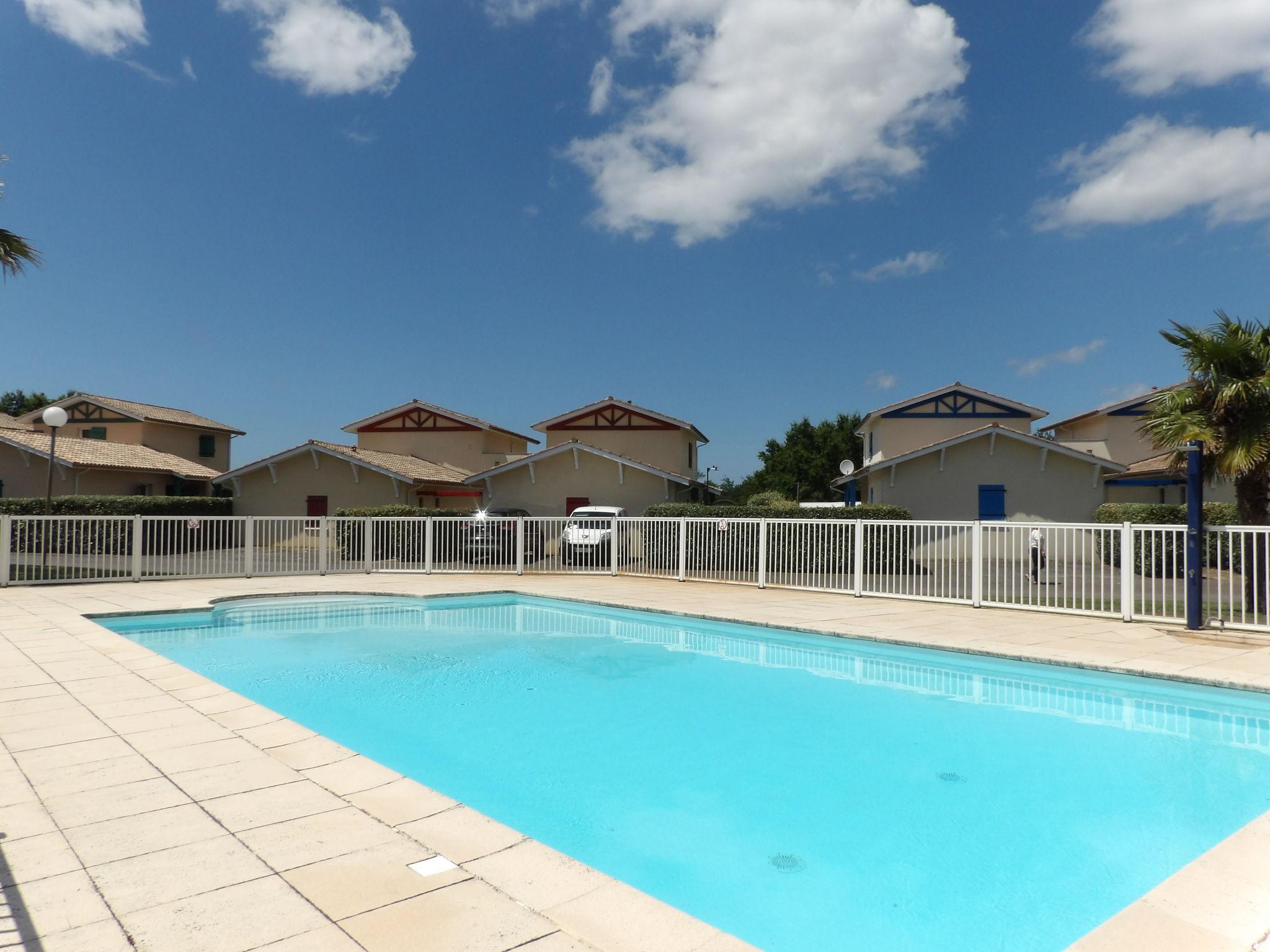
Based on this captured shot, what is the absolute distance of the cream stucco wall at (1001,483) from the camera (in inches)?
952

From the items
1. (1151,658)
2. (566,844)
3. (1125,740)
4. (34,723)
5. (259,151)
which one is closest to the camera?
(566,844)

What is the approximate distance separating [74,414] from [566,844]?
42.0 meters

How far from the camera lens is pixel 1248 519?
1064 cm

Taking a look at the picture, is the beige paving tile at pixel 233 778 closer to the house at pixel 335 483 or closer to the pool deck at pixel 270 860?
the pool deck at pixel 270 860

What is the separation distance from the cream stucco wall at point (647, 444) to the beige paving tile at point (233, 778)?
28.0 meters

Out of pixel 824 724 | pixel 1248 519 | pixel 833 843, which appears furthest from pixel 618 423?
pixel 833 843

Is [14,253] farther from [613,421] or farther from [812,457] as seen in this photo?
[812,457]

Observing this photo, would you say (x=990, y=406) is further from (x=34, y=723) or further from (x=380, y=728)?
(x=34, y=723)

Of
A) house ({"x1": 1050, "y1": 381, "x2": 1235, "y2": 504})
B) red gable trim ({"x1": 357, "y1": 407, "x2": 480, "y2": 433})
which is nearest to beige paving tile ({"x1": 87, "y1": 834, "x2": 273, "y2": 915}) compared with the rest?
house ({"x1": 1050, "y1": 381, "x2": 1235, "y2": 504})

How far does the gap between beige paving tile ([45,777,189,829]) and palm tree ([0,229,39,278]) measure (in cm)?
1194

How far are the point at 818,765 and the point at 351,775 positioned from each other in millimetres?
3302

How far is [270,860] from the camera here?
122 inches

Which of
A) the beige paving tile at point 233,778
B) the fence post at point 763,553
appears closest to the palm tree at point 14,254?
the beige paving tile at point 233,778

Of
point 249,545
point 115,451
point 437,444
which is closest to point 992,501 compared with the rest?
point 249,545
